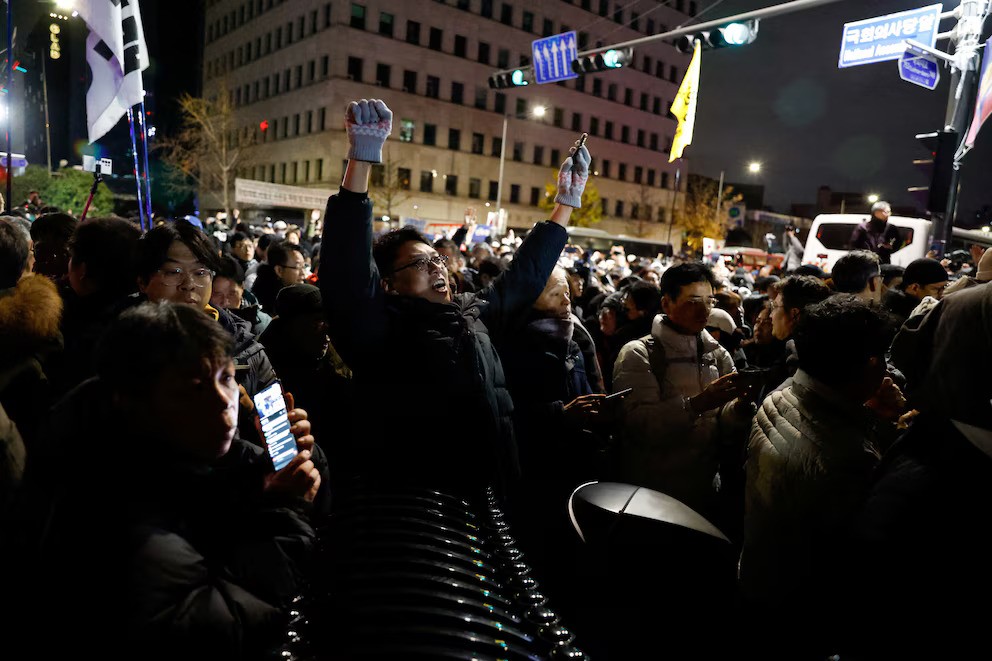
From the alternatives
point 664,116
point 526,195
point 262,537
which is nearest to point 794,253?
point 262,537

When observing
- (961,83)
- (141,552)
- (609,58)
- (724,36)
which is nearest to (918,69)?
(961,83)

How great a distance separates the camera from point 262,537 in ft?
5.48

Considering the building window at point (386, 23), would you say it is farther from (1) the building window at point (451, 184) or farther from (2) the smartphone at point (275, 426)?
(2) the smartphone at point (275, 426)

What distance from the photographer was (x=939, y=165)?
9.30 m

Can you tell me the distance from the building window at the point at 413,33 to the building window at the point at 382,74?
324 cm

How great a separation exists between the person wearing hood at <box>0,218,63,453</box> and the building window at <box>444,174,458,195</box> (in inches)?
2249

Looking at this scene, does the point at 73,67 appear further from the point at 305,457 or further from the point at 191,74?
the point at 305,457

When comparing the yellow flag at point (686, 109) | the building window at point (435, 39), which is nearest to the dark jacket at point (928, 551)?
the yellow flag at point (686, 109)

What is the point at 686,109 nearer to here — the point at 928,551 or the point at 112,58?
the point at 112,58

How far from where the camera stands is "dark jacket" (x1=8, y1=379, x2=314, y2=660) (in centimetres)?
136

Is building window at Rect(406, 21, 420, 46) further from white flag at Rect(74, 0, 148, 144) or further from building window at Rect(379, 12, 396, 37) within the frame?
white flag at Rect(74, 0, 148, 144)

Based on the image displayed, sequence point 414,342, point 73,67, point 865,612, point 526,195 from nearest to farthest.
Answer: point 865,612 < point 414,342 < point 73,67 < point 526,195

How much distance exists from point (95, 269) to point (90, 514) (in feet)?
6.96

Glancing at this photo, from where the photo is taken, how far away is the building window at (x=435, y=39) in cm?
5800
